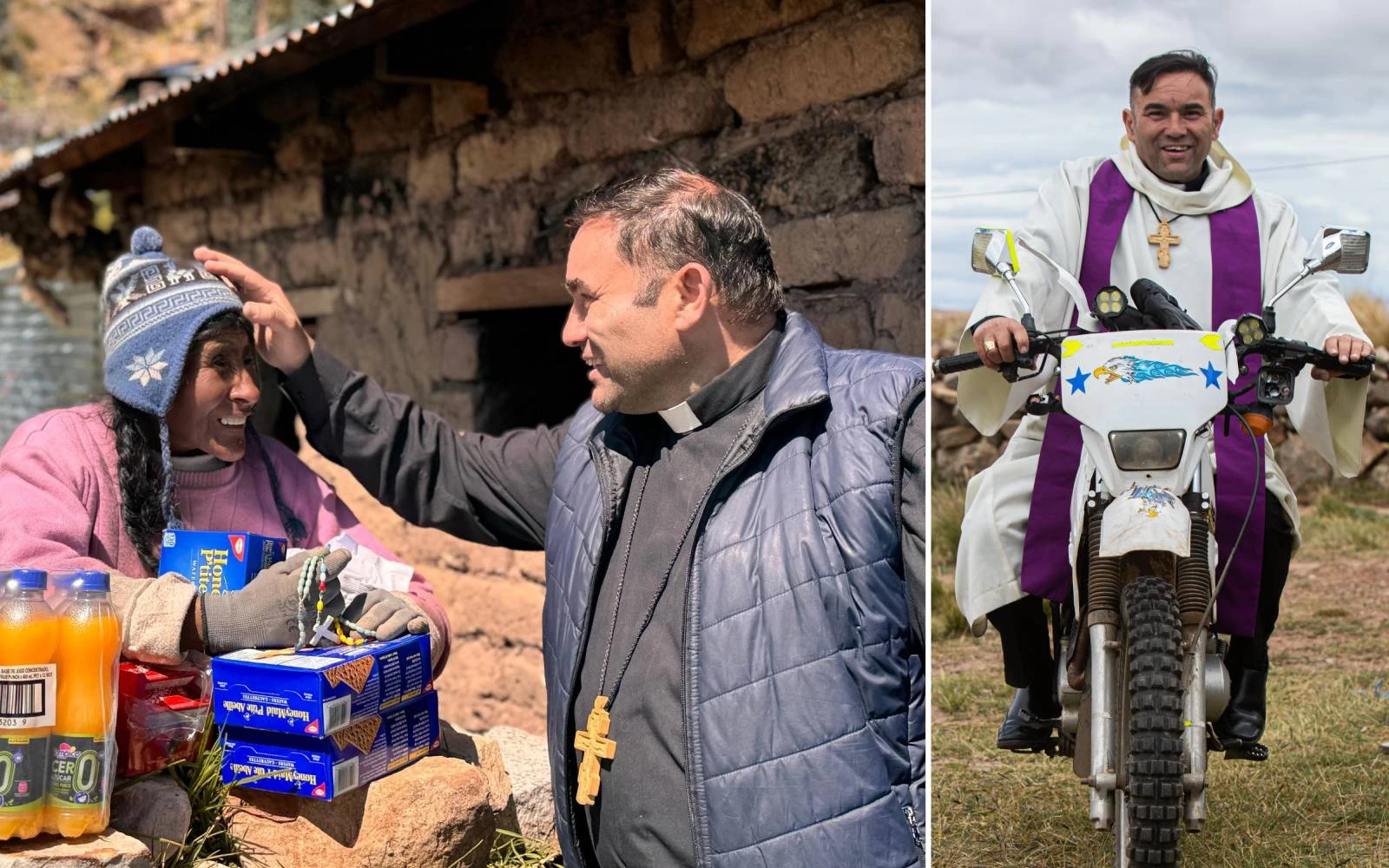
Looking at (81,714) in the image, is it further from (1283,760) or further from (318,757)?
(1283,760)

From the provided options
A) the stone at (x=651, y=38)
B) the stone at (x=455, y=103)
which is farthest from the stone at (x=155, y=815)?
the stone at (x=455, y=103)

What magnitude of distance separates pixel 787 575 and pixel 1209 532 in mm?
623

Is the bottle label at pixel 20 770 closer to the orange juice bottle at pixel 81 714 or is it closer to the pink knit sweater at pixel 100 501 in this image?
the orange juice bottle at pixel 81 714

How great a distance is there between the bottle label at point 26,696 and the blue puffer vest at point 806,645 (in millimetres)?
947

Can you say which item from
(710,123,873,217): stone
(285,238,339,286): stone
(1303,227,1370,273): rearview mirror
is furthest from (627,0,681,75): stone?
(1303,227,1370,273): rearview mirror

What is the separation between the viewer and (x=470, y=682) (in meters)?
4.50

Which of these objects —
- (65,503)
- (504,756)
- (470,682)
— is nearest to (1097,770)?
(504,756)

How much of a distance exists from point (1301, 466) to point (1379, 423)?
370 mm

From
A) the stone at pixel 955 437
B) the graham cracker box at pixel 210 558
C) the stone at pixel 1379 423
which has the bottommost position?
the graham cracker box at pixel 210 558

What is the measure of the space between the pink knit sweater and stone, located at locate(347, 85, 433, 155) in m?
2.35

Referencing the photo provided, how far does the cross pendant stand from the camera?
192cm

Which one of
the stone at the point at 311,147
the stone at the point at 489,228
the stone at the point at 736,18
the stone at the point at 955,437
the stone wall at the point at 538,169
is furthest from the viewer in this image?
the stone at the point at 311,147

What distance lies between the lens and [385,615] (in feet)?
7.81

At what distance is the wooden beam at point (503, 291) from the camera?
4.14 metres
